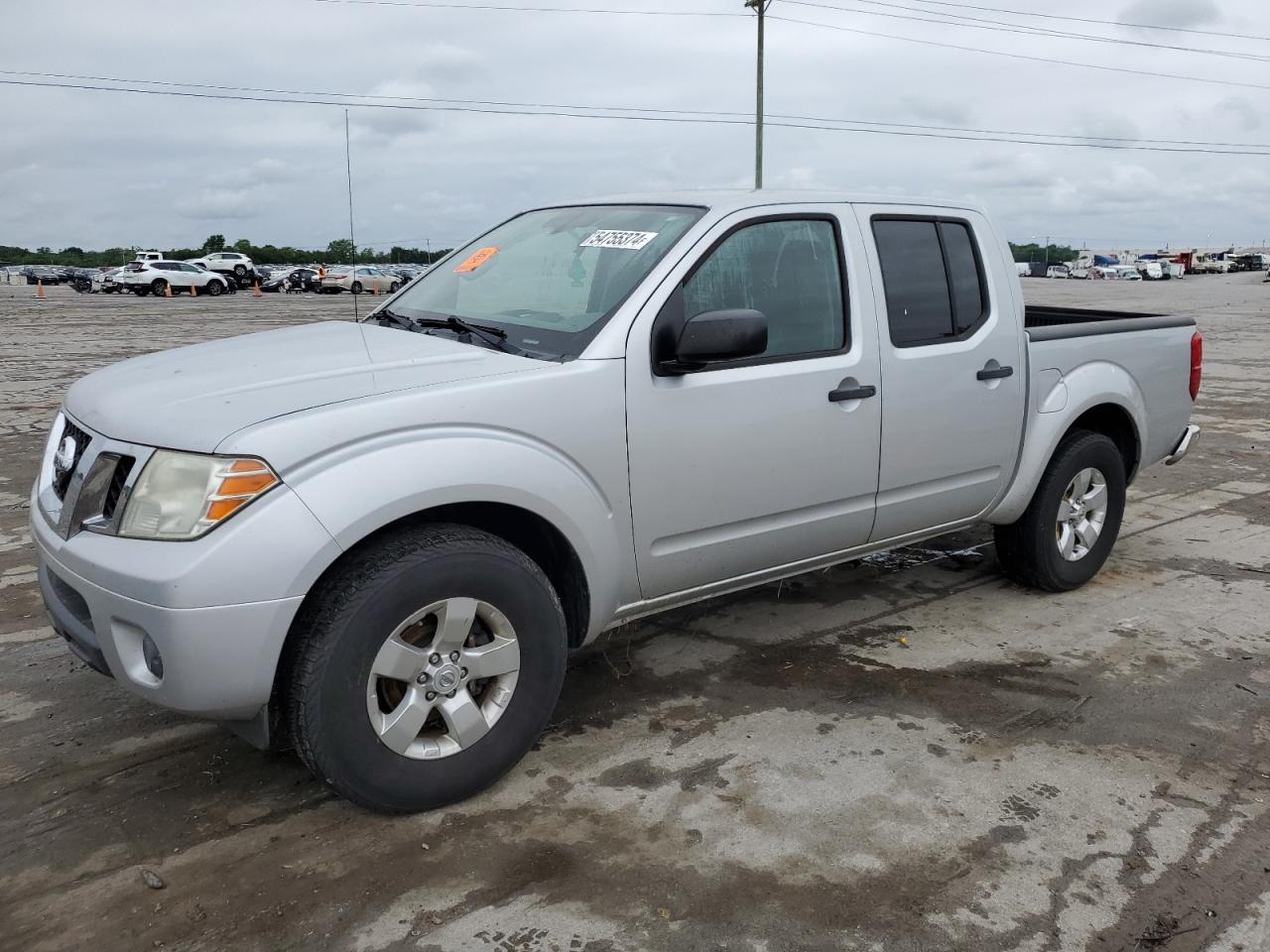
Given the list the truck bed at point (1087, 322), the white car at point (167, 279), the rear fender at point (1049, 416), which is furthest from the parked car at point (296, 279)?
the rear fender at point (1049, 416)

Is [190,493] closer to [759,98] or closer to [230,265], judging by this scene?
[759,98]

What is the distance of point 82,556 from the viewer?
109 inches

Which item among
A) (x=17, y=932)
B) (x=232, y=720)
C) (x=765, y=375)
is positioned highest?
(x=765, y=375)

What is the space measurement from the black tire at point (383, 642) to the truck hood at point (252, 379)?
1.50 ft

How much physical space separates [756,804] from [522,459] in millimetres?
1220

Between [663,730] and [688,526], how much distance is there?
70cm

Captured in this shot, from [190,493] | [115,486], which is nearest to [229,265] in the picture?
[115,486]

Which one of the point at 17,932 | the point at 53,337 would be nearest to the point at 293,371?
Answer: the point at 17,932

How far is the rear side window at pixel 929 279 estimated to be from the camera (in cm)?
412

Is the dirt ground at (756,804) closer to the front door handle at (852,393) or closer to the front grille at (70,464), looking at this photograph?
the front grille at (70,464)

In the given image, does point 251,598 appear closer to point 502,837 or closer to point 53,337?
point 502,837

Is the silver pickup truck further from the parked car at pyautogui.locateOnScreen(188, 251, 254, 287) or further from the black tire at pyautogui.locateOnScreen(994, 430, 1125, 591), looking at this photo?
the parked car at pyautogui.locateOnScreen(188, 251, 254, 287)

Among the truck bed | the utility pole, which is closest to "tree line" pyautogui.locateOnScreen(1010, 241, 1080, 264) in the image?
the utility pole

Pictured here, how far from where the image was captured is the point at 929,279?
428 cm
